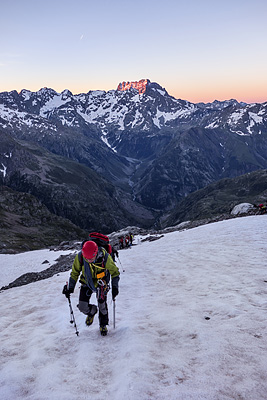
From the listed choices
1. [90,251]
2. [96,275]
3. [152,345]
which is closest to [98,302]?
[96,275]

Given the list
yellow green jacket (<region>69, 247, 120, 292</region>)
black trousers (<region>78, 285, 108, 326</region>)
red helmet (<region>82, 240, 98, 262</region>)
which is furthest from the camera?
yellow green jacket (<region>69, 247, 120, 292</region>)

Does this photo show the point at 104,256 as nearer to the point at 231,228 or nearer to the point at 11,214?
the point at 231,228

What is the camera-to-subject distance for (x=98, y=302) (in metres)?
8.91

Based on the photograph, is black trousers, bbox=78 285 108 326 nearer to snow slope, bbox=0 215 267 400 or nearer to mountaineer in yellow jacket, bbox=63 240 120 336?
mountaineer in yellow jacket, bbox=63 240 120 336

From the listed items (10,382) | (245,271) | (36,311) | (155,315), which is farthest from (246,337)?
(36,311)

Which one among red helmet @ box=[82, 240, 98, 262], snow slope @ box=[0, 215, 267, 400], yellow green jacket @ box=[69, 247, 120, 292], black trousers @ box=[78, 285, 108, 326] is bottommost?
snow slope @ box=[0, 215, 267, 400]

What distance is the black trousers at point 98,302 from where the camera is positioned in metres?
8.81

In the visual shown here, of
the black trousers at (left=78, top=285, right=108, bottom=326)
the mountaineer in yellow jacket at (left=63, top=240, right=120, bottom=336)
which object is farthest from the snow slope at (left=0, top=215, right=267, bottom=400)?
the mountaineer in yellow jacket at (left=63, top=240, right=120, bottom=336)

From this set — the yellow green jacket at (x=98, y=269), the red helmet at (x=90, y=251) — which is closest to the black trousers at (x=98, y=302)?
the yellow green jacket at (x=98, y=269)

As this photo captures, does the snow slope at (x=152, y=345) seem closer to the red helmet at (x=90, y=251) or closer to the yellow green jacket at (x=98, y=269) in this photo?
the yellow green jacket at (x=98, y=269)

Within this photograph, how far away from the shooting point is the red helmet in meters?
8.62

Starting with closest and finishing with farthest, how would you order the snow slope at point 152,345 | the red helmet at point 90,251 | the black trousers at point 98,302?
the snow slope at point 152,345 → the red helmet at point 90,251 → the black trousers at point 98,302

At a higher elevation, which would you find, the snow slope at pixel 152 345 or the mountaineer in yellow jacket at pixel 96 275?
the mountaineer in yellow jacket at pixel 96 275

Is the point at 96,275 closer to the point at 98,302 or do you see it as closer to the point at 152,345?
the point at 98,302
